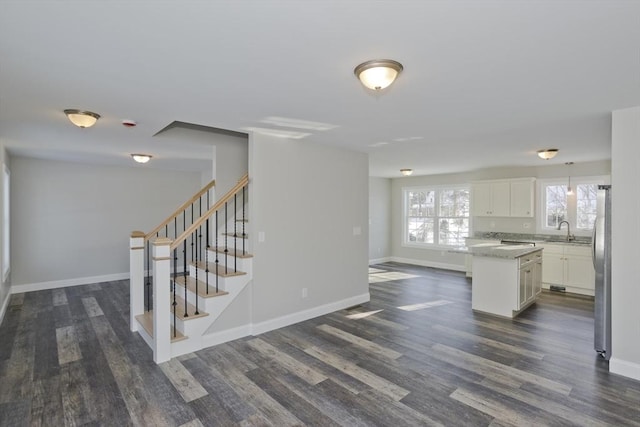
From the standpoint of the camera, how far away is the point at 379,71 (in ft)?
7.09

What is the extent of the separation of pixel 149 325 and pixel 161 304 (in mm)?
785

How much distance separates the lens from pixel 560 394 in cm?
272

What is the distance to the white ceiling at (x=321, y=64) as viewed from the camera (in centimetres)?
164

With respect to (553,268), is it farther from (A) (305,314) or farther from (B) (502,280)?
(A) (305,314)

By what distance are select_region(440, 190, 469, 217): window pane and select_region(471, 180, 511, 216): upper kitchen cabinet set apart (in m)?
0.71

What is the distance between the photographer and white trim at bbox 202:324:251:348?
144 inches

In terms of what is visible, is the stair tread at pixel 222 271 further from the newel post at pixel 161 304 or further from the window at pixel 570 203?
the window at pixel 570 203

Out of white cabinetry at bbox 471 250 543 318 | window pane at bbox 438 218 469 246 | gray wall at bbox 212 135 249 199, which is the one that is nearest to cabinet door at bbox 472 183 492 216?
window pane at bbox 438 218 469 246

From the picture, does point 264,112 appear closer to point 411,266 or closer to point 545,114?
point 545,114

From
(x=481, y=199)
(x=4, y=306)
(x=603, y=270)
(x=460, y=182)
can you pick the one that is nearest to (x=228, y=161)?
(x=4, y=306)

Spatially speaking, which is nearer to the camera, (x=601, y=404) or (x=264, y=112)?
(x=601, y=404)

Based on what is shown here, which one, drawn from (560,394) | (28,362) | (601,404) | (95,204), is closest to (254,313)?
(28,362)

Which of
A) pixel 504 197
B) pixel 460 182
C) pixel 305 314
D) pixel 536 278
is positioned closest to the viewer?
pixel 305 314

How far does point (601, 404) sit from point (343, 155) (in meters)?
3.87
